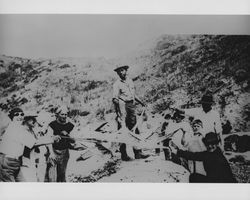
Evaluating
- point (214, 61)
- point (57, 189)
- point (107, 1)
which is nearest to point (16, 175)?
point (57, 189)

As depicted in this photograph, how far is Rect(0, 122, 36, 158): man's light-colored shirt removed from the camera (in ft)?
8.14

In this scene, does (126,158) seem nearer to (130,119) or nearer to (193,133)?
(130,119)

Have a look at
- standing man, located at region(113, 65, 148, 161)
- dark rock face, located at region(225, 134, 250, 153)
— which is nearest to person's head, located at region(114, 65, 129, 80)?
standing man, located at region(113, 65, 148, 161)

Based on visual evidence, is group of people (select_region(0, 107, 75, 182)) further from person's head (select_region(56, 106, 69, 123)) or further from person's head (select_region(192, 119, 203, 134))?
person's head (select_region(192, 119, 203, 134))

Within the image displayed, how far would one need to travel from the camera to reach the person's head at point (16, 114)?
2514 millimetres

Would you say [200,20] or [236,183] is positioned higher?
[200,20]

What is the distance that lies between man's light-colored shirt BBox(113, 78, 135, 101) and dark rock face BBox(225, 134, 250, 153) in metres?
0.82

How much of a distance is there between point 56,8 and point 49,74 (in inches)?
21.1

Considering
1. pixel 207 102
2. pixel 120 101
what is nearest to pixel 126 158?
pixel 120 101

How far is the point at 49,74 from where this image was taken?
254 cm

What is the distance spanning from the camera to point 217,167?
2473mm

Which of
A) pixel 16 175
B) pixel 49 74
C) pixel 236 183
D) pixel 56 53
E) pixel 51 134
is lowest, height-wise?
pixel 236 183

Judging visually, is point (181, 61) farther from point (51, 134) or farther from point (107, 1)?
point (51, 134)

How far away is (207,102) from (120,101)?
0.69 meters
